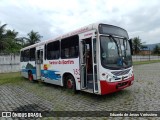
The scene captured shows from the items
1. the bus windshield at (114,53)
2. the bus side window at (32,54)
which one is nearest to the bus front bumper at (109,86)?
the bus windshield at (114,53)

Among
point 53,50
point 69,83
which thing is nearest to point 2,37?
point 53,50

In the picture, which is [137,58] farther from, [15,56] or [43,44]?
[43,44]

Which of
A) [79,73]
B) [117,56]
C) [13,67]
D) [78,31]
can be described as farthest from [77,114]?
[13,67]

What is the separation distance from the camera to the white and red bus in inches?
268

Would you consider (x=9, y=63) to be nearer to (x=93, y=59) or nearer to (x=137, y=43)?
(x=93, y=59)

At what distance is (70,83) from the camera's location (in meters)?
8.77

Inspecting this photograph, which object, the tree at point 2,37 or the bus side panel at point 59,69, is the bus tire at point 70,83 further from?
the tree at point 2,37

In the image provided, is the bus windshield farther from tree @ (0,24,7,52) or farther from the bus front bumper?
tree @ (0,24,7,52)

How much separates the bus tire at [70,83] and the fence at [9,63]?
659 inches

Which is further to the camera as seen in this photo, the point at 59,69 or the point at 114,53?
the point at 59,69

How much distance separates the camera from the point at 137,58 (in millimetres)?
50250

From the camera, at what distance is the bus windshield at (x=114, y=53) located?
22.5 feet

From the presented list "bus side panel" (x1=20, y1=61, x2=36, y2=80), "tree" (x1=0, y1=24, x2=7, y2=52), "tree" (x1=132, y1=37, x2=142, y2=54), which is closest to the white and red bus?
"bus side panel" (x1=20, y1=61, x2=36, y2=80)

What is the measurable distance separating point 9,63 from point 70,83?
1763 cm
